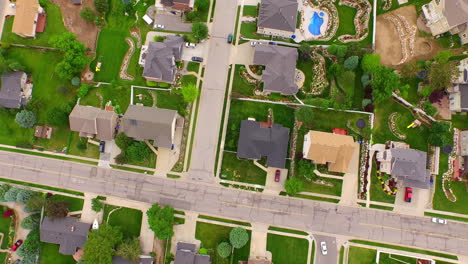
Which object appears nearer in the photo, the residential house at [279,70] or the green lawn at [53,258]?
the residential house at [279,70]

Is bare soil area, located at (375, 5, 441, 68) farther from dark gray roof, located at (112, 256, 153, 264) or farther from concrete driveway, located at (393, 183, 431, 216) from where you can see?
dark gray roof, located at (112, 256, 153, 264)

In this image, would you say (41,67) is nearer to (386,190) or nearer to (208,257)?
(208,257)

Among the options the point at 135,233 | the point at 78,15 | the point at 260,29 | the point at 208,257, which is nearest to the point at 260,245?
the point at 208,257

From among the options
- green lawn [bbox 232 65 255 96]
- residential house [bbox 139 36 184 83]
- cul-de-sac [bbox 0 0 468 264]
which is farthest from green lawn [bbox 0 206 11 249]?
green lawn [bbox 232 65 255 96]

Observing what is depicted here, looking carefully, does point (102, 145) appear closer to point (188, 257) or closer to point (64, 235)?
point (64, 235)

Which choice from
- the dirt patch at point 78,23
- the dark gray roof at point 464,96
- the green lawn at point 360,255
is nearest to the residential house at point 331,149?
the green lawn at point 360,255

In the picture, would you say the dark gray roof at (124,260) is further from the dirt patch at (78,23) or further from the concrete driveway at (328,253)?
the dirt patch at (78,23)
